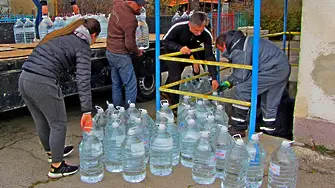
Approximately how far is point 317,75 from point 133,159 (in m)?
2.09

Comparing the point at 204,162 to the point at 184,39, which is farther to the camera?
the point at 184,39

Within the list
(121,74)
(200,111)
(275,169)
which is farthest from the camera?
(121,74)

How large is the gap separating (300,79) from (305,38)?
0.44m

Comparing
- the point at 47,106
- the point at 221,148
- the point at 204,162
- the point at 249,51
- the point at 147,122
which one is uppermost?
the point at 249,51

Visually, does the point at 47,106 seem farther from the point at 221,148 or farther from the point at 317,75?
the point at 317,75

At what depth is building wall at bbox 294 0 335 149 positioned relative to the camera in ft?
11.8

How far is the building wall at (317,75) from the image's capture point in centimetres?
360

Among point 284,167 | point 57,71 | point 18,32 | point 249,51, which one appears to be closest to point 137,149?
point 57,71

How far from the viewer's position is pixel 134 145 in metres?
3.21

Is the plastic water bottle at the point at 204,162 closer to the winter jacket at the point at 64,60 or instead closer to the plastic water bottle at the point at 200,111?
the plastic water bottle at the point at 200,111

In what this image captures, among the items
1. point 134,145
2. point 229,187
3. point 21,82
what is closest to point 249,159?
point 229,187

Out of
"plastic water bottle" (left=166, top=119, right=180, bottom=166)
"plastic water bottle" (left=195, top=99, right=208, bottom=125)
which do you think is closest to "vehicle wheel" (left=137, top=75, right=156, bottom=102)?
"plastic water bottle" (left=195, top=99, right=208, bottom=125)

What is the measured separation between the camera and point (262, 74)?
3879 mm

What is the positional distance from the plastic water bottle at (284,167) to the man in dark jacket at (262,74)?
108 cm
